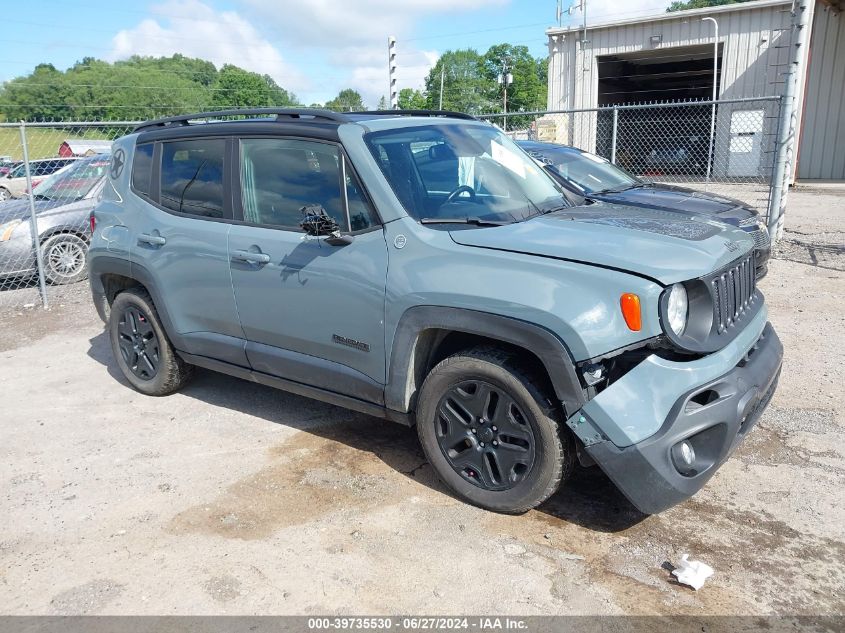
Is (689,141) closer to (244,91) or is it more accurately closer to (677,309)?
(677,309)

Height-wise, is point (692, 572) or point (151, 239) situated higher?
point (151, 239)

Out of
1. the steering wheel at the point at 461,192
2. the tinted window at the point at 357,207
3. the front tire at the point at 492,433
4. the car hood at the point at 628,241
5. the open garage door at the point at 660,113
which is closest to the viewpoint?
the car hood at the point at 628,241

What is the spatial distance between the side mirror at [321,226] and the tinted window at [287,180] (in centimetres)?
11

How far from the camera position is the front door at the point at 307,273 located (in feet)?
12.0

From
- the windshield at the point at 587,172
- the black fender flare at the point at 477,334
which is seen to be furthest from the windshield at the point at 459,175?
the windshield at the point at 587,172

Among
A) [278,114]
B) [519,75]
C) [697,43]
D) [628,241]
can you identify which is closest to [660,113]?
[697,43]

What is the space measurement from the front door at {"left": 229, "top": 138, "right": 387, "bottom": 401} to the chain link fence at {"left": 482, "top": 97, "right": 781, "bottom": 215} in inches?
562

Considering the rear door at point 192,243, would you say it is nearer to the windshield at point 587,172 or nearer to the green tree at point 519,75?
the windshield at point 587,172

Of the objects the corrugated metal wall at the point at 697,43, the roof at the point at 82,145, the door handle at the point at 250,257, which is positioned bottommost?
the door handle at the point at 250,257

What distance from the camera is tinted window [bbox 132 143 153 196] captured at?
4922 millimetres

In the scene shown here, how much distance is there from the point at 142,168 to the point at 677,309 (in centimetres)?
384

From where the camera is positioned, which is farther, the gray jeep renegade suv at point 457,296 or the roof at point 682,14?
the roof at point 682,14

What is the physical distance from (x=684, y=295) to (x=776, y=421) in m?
1.97

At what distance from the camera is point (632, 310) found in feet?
9.52
